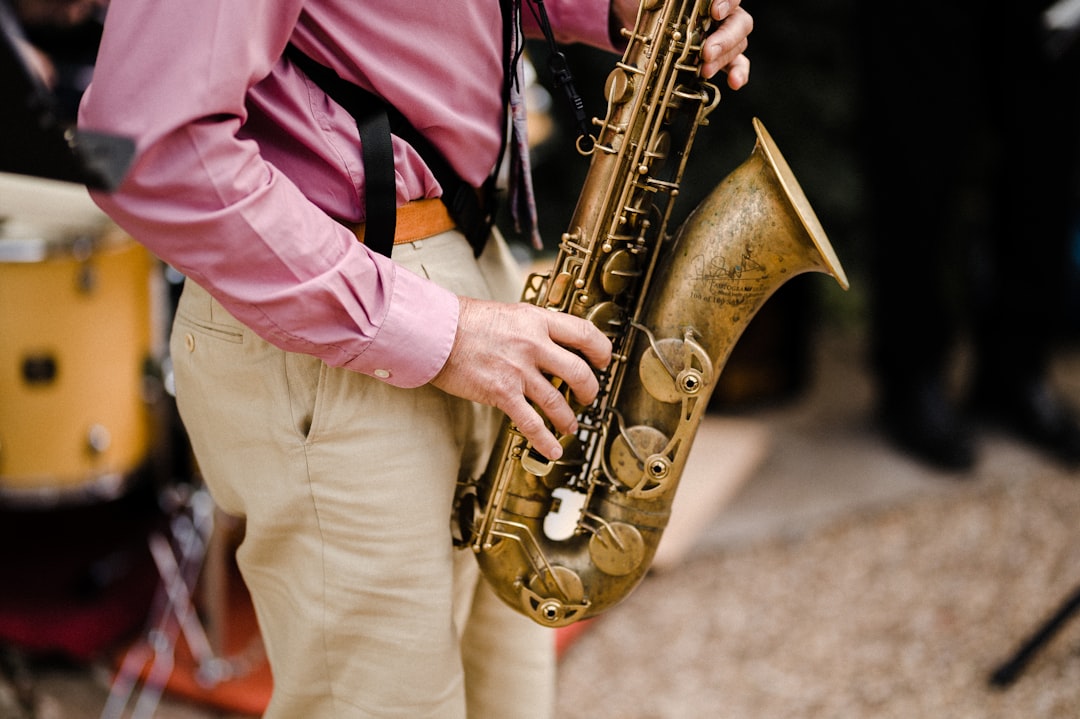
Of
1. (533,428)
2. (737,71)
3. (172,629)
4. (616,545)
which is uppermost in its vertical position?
(737,71)

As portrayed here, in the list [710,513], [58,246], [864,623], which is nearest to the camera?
[58,246]

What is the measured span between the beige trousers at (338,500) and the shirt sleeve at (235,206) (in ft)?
0.38

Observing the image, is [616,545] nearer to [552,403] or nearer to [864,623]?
[552,403]

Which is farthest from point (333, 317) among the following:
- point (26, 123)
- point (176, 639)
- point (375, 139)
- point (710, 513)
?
point (710, 513)

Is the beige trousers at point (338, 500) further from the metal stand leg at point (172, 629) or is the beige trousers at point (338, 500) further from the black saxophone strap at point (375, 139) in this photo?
the metal stand leg at point (172, 629)

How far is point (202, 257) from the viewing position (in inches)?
39.0

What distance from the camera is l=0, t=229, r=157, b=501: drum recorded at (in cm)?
255

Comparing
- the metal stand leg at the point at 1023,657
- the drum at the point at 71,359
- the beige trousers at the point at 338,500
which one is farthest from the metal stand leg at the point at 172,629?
the metal stand leg at the point at 1023,657

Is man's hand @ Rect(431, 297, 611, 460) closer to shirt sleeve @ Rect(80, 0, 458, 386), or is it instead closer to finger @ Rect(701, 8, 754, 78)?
shirt sleeve @ Rect(80, 0, 458, 386)

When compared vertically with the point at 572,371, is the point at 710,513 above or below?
below

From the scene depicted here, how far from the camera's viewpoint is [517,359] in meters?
1.13

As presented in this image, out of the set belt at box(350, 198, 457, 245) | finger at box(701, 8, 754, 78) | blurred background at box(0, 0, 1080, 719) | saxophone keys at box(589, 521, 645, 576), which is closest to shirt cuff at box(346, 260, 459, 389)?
belt at box(350, 198, 457, 245)

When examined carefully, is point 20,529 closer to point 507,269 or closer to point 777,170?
point 507,269

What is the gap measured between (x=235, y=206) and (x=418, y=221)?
12.2 inches
